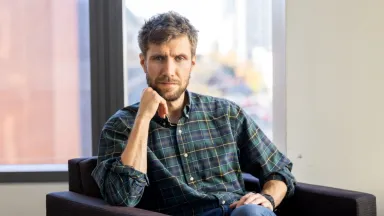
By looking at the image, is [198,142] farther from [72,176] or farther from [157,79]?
[72,176]

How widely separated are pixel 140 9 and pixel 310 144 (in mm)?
1101

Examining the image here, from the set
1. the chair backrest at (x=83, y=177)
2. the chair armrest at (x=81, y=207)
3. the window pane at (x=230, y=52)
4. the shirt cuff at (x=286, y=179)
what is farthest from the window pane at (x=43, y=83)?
the shirt cuff at (x=286, y=179)

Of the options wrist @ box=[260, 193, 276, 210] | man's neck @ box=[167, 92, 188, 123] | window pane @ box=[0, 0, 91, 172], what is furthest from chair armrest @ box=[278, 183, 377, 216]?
window pane @ box=[0, 0, 91, 172]

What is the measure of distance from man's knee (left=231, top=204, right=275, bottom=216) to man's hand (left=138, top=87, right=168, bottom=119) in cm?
44

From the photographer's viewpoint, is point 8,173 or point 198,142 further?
point 8,173

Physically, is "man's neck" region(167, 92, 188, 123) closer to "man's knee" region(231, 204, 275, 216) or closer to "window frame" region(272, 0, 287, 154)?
"man's knee" region(231, 204, 275, 216)

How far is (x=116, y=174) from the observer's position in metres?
1.80

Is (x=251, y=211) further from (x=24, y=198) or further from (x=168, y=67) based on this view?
(x=24, y=198)

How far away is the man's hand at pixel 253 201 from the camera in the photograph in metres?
1.90

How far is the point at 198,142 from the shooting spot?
2059mm

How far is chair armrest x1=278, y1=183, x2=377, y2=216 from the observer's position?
6.08 ft

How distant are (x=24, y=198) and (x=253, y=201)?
1377mm

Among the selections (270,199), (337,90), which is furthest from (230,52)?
(270,199)

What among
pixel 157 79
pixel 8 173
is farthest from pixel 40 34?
pixel 157 79
